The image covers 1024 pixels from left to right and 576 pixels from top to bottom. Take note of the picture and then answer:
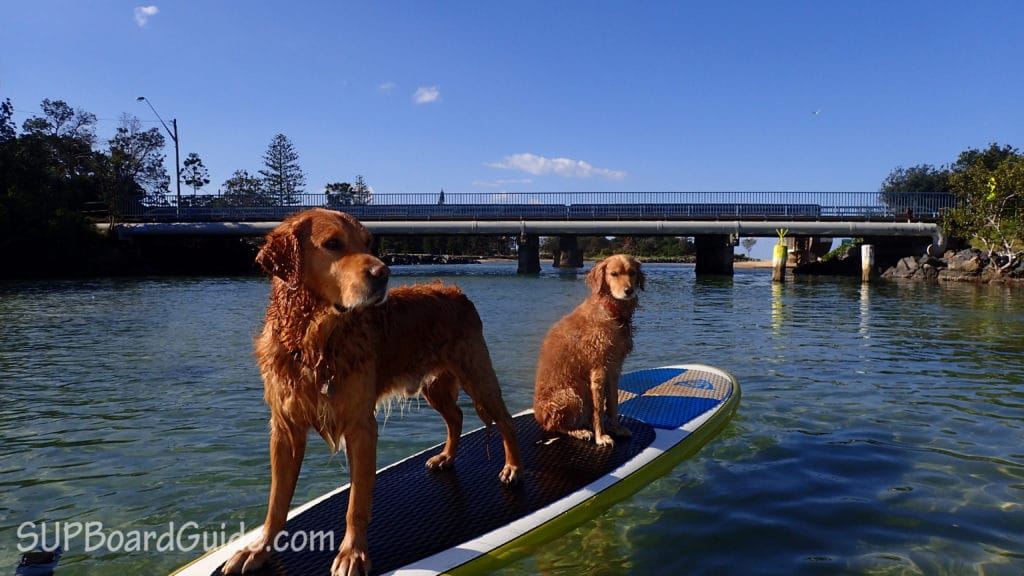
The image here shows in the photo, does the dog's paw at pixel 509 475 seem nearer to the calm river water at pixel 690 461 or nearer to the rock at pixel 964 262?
the calm river water at pixel 690 461

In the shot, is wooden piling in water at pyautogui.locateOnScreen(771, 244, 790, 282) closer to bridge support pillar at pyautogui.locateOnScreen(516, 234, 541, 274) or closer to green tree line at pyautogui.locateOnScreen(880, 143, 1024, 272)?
green tree line at pyautogui.locateOnScreen(880, 143, 1024, 272)

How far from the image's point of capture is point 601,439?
5941 millimetres

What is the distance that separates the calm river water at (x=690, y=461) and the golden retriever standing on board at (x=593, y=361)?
3.10ft

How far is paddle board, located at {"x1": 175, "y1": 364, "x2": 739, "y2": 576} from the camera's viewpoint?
378 cm

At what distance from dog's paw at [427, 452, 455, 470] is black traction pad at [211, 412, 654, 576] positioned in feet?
0.19

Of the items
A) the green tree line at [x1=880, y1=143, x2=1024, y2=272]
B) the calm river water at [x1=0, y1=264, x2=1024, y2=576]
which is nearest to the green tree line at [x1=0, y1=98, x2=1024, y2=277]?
the green tree line at [x1=880, y1=143, x2=1024, y2=272]

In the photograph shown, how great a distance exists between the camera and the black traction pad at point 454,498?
12.5ft

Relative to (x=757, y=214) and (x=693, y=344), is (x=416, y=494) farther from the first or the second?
(x=757, y=214)

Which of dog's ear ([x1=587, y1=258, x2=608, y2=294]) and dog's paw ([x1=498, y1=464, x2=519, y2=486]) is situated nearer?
dog's paw ([x1=498, y1=464, x2=519, y2=486])

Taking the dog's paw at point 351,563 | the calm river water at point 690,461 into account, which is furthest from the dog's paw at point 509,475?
the dog's paw at point 351,563

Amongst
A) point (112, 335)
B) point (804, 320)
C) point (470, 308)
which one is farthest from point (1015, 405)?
point (112, 335)

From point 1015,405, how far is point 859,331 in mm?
8674

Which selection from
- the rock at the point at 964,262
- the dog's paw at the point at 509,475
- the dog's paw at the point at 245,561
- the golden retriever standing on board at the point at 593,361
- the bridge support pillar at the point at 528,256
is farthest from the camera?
the bridge support pillar at the point at 528,256

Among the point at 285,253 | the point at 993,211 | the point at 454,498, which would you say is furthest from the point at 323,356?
the point at 993,211
